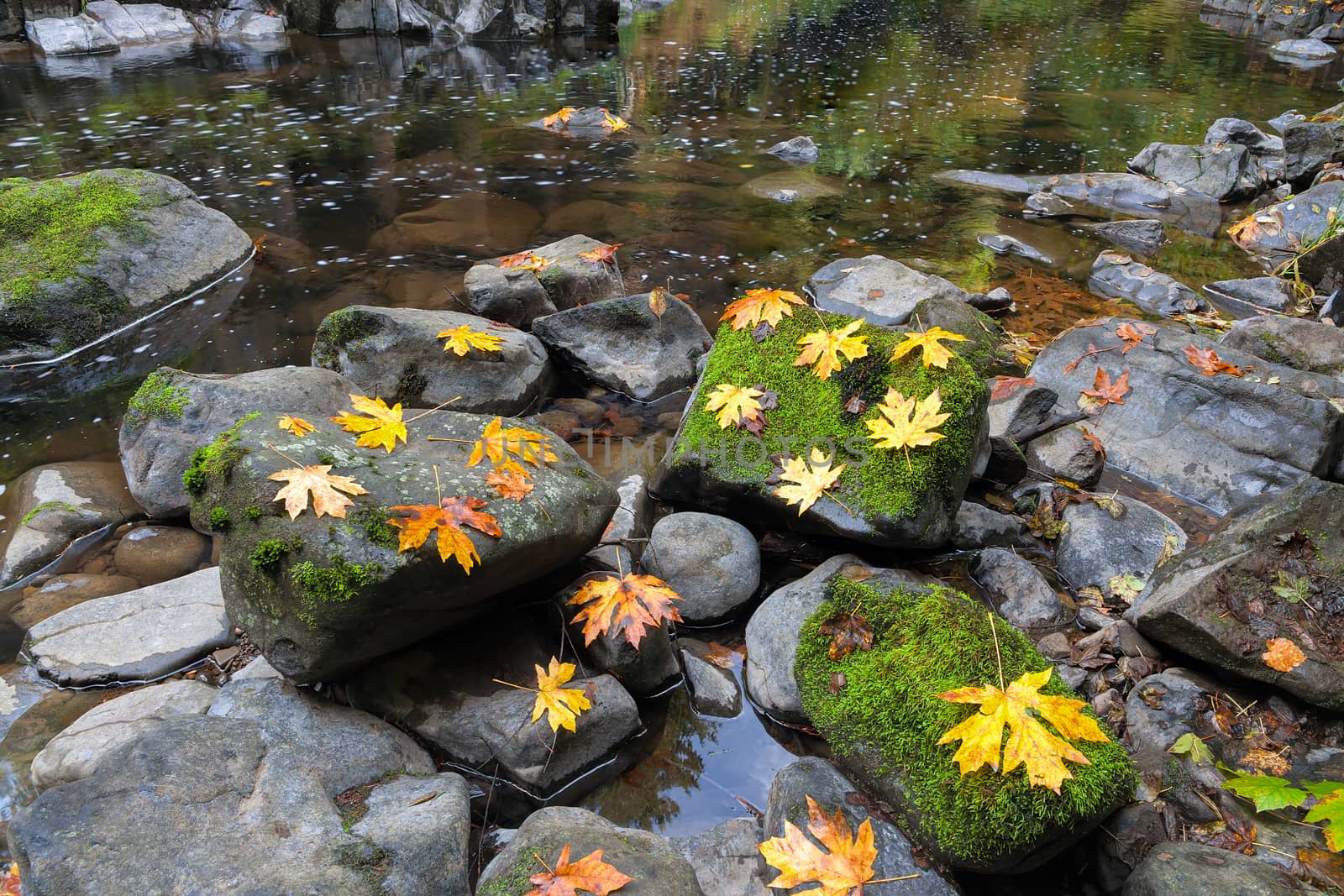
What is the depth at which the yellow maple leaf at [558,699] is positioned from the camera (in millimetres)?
3064

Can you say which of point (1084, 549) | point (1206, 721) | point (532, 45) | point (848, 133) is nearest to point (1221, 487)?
point (1084, 549)

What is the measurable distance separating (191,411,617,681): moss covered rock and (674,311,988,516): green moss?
1010 mm

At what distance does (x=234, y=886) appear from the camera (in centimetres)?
234

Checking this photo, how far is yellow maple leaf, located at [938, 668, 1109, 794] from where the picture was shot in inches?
97.7

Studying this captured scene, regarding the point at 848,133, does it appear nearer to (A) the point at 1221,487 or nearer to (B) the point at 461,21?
(A) the point at 1221,487

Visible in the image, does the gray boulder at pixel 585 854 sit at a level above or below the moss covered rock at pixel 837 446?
below

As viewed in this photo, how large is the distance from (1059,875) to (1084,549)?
1.74 m

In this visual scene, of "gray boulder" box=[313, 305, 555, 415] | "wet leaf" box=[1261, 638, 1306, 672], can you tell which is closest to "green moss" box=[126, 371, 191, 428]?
"gray boulder" box=[313, 305, 555, 415]

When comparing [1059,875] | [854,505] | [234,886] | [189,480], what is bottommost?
[1059,875]

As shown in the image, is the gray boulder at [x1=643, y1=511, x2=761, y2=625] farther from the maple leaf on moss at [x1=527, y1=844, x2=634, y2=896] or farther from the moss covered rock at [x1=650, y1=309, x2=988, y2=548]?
the maple leaf on moss at [x1=527, y1=844, x2=634, y2=896]

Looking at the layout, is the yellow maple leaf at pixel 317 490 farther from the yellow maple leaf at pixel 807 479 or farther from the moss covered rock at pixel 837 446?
the yellow maple leaf at pixel 807 479

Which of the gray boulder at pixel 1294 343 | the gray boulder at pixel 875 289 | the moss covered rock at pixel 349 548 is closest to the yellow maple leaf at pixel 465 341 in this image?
the moss covered rock at pixel 349 548

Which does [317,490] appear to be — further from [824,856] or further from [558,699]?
[824,856]

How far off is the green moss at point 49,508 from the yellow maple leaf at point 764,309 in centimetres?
371
